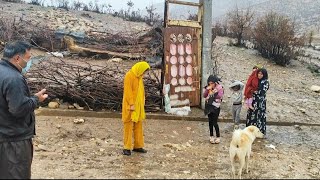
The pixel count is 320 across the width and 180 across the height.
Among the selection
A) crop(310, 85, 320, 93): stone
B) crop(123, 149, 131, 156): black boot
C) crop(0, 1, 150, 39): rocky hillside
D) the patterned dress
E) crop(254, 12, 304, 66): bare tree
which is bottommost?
crop(310, 85, 320, 93): stone

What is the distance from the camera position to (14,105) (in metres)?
4.35

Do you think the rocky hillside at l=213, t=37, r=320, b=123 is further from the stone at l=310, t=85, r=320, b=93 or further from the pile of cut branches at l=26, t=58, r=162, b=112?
the pile of cut branches at l=26, t=58, r=162, b=112

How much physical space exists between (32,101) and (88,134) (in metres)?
3.68

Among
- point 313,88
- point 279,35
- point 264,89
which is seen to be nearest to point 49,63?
point 264,89

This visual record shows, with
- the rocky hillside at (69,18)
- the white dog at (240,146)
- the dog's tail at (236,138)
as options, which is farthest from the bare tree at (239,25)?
the dog's tail at (236,138)

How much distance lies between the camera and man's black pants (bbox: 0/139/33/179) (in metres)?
4.43

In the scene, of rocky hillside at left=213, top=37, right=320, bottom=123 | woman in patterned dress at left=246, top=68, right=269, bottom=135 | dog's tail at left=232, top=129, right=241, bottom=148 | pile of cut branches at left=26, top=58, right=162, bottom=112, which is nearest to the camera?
dog's tail at left=232, top=129, right=241, bottom=148

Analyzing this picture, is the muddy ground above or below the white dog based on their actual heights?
below

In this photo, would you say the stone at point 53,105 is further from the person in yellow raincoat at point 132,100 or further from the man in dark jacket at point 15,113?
the man in dark jacket at point 15,113

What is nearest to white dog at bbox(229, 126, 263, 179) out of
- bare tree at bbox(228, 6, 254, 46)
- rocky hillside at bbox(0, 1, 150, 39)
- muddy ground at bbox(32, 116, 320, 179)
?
muddy ground at bbox(32, 116, 320, 179)

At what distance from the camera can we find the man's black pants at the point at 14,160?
4434 millimetres

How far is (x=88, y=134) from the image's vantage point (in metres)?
8.11

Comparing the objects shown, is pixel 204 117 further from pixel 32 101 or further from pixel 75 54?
pixel 75 54

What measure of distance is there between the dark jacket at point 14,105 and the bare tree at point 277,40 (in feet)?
48.6
